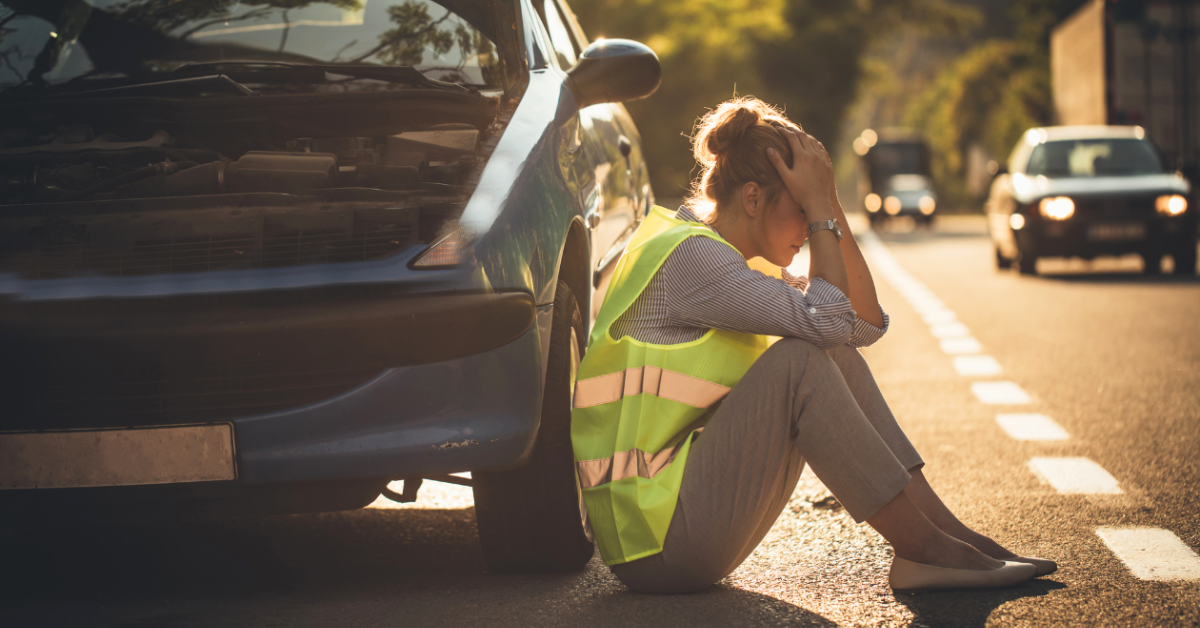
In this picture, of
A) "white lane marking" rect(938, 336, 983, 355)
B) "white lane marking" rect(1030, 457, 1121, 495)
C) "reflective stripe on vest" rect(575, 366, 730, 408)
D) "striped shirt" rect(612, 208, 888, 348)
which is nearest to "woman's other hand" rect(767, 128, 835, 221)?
"striped shirt" rect(612, 208, 888, 348)

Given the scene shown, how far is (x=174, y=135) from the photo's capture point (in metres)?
3.81

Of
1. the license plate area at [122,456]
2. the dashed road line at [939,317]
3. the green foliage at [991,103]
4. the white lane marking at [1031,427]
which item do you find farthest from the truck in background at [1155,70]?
the green foliage at [991,103]

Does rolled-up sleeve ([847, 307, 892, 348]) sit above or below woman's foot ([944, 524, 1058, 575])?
above

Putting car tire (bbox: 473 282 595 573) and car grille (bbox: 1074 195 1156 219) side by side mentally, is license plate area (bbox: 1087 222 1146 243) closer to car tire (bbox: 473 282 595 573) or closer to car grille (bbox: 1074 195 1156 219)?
car grille (bbox: 1074 195 1156 219)

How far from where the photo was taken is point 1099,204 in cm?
1340

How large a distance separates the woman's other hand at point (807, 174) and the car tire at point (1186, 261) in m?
11.5

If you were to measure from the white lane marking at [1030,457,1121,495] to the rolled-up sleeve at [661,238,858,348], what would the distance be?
153 cm

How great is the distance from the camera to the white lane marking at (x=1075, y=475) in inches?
163

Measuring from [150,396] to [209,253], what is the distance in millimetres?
341

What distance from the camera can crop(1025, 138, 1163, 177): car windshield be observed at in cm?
1412

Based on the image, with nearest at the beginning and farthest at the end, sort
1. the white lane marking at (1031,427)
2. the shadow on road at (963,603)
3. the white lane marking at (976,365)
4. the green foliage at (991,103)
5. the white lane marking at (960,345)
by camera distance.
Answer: the shadow on road at (963,603)
the white lane marking at (1031,427)
the white lane marking at (976,365)
the white lane marking at (960,345)
the green foliage at (991,103)

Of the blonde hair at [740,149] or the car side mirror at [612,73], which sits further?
the car side mirror at [612,73]

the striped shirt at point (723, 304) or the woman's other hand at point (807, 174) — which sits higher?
the woman's other hand at point (807, 174)

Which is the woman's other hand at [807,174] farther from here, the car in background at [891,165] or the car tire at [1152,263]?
the car in background at [891,165]
